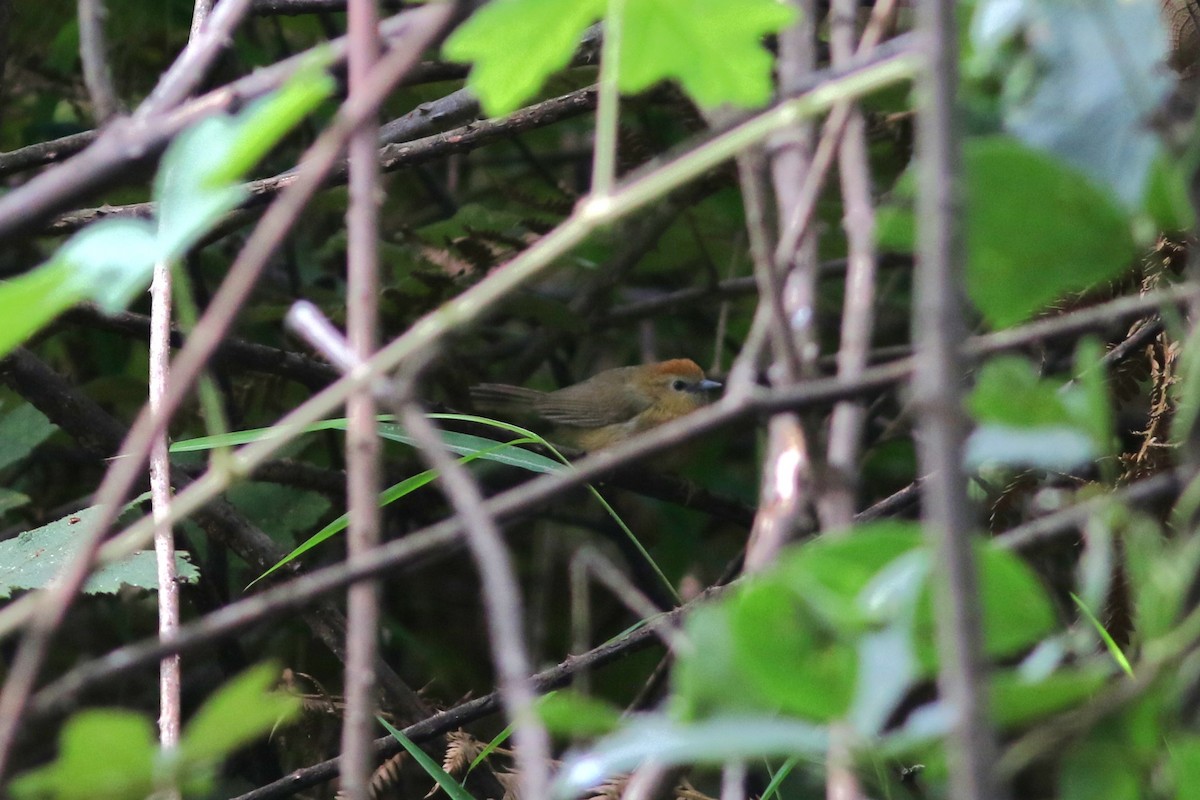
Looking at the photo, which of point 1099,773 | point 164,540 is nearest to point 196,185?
point 1099,773

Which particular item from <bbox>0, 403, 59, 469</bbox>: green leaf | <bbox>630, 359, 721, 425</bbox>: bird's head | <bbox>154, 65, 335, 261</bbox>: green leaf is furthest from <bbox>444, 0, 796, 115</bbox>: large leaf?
<bbox>630, 359, 721, 425</bbox>: bird's head

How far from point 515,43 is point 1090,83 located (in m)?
0.40

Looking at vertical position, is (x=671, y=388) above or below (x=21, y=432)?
below

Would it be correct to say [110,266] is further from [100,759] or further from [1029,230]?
[1029,230]

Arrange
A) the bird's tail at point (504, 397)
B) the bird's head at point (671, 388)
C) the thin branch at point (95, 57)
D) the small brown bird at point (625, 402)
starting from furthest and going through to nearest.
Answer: the bird's head at point (671, 388), the small brown bird at point (625, 402), the bird's tail at point (504, 397), the thin branch at point (95, 57)

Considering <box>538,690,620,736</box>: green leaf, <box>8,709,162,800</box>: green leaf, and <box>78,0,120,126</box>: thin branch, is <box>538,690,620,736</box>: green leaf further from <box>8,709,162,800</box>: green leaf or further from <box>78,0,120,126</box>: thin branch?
<box>78,0,120,126</box>: thin branch

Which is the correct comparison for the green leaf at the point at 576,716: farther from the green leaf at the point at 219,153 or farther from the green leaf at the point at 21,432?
the green leaf at the point at 21,432

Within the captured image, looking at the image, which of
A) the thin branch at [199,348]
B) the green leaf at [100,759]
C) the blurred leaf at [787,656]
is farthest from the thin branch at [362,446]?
the blurred leaf at [787,656]

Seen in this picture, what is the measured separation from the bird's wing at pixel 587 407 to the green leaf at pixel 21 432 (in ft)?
9.52

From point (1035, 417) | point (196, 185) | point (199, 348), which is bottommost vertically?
point (1035, 417)

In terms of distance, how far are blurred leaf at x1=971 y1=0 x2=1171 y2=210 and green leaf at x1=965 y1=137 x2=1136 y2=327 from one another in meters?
0.03

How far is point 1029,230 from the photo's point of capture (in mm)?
867

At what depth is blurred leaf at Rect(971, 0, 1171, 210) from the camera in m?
0.89

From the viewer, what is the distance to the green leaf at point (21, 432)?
3.29m
